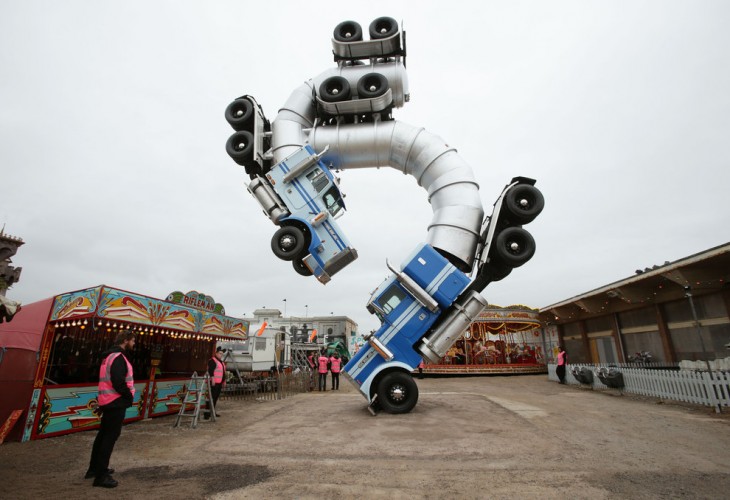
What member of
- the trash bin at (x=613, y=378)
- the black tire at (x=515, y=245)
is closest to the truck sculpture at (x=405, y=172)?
the black tire at (x=515, y=245)

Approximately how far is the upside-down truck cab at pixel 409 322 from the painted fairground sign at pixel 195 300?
205 inches

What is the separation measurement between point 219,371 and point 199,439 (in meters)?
2.77

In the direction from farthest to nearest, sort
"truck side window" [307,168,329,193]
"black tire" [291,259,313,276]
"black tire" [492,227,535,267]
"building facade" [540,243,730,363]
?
"building facade" [540,243,730,363] < "truck side window" [307,168,329,193] < "black tire" [291,259,313,276] < "black tire" [492,227,535,267]

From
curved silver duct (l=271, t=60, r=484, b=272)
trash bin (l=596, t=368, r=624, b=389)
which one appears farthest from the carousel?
curved silver duct (l=271, t=60, r=484, b=272)

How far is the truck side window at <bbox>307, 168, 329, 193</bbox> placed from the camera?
1015cm

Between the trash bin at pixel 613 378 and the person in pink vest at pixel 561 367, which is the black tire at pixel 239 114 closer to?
the trash bin at pixel 613 378

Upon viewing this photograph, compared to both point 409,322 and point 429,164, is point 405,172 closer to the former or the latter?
point 429,164

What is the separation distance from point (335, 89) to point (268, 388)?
13724mm

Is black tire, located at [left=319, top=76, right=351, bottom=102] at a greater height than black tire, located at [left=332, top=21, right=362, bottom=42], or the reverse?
black tire, located at [left=332, top=21, right=362, bottom=42]

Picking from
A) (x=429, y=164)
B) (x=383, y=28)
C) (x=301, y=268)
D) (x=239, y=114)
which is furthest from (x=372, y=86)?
(x=301, y=268)

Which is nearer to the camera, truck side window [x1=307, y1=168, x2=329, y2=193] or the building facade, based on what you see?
truck side window [x1=307, y1=168, x2=329, y2=193]

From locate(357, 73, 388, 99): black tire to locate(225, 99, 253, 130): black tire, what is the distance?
3.49 meters

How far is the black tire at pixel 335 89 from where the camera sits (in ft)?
36.1

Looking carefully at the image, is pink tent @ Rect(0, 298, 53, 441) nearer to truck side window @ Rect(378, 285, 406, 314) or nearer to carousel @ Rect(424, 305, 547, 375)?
truck side window @ Rect(378, 285, 406, 314)
